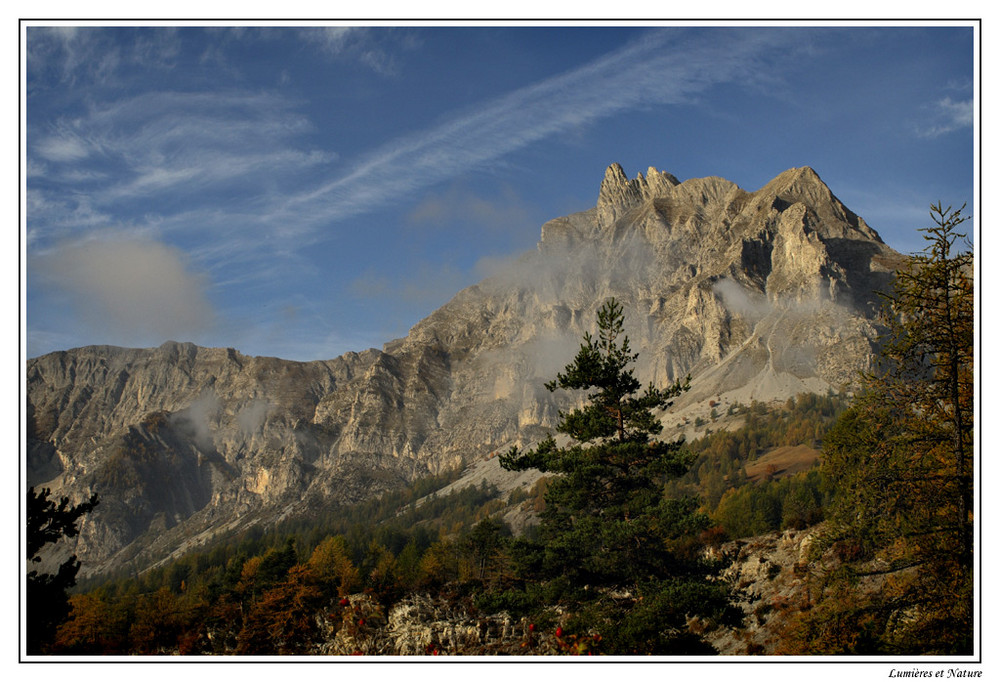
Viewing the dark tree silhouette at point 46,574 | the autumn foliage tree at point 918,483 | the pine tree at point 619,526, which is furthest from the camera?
the pine tree at point 619,526

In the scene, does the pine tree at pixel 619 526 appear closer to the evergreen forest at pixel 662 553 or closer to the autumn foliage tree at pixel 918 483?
the evergreen forest at pixel 662 553

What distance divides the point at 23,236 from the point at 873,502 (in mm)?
25397

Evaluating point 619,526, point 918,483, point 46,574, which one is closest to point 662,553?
point 619,526

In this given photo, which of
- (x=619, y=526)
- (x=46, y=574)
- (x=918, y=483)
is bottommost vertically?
(x=46, y=574)

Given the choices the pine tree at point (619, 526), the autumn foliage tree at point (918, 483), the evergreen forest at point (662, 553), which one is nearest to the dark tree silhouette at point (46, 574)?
the evergreen forest at point (662, 553)

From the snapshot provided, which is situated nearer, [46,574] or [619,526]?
[46,574]

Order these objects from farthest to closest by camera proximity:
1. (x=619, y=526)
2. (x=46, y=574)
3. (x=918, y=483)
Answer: (x=619, y=526) < (x=46, y=574) < (x=918, y=483)

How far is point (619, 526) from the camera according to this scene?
93.4ft

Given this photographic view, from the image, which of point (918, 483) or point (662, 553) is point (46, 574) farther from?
point (918, 483)

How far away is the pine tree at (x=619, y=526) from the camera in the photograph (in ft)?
89.8

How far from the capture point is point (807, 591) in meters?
43.1

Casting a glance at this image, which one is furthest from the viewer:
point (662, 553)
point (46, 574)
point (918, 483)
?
point (662, 553)
